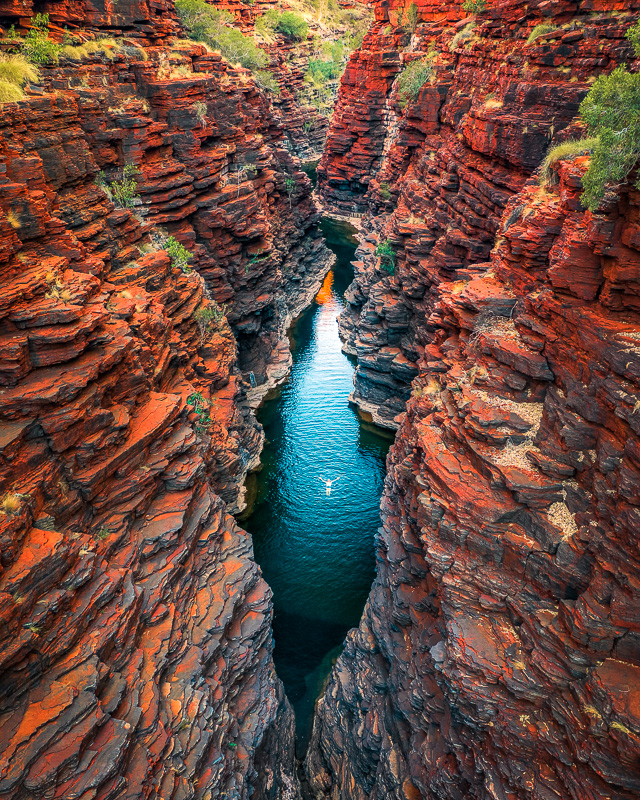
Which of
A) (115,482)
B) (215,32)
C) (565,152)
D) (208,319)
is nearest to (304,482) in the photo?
(208,319)

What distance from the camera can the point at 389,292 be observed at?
45562 mm

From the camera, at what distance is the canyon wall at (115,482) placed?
1451 cm

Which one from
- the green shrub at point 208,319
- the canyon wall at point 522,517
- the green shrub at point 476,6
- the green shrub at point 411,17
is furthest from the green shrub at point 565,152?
the green shrub at point 411,17

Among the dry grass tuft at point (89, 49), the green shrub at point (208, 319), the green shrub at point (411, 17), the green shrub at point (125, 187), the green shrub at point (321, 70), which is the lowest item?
the green shrub at point (208, 319)

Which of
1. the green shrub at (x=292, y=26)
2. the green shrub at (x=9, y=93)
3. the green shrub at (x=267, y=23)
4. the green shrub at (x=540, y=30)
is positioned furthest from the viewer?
the green shrub at (x=292, y=26)

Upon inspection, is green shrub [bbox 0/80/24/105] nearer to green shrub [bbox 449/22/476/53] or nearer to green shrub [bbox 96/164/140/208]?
green shrub [bbox 96/164/140/208]

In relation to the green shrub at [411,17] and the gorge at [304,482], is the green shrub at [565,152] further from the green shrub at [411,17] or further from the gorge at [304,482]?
the green shrub at [411,17]

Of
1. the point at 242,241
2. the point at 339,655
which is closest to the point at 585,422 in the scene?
the point at 339,655

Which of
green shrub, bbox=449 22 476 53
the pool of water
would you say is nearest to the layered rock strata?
green shrub, bbox=449 22 476 53

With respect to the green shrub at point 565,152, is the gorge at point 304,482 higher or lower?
lower

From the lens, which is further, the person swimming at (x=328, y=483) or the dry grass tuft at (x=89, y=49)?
the person swimming at (x=328, y=483)

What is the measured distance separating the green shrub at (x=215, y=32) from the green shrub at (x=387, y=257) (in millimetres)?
25770

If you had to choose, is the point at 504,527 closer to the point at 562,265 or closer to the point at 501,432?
the point at 501,432

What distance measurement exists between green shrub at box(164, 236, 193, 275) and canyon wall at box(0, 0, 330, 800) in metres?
0.23
